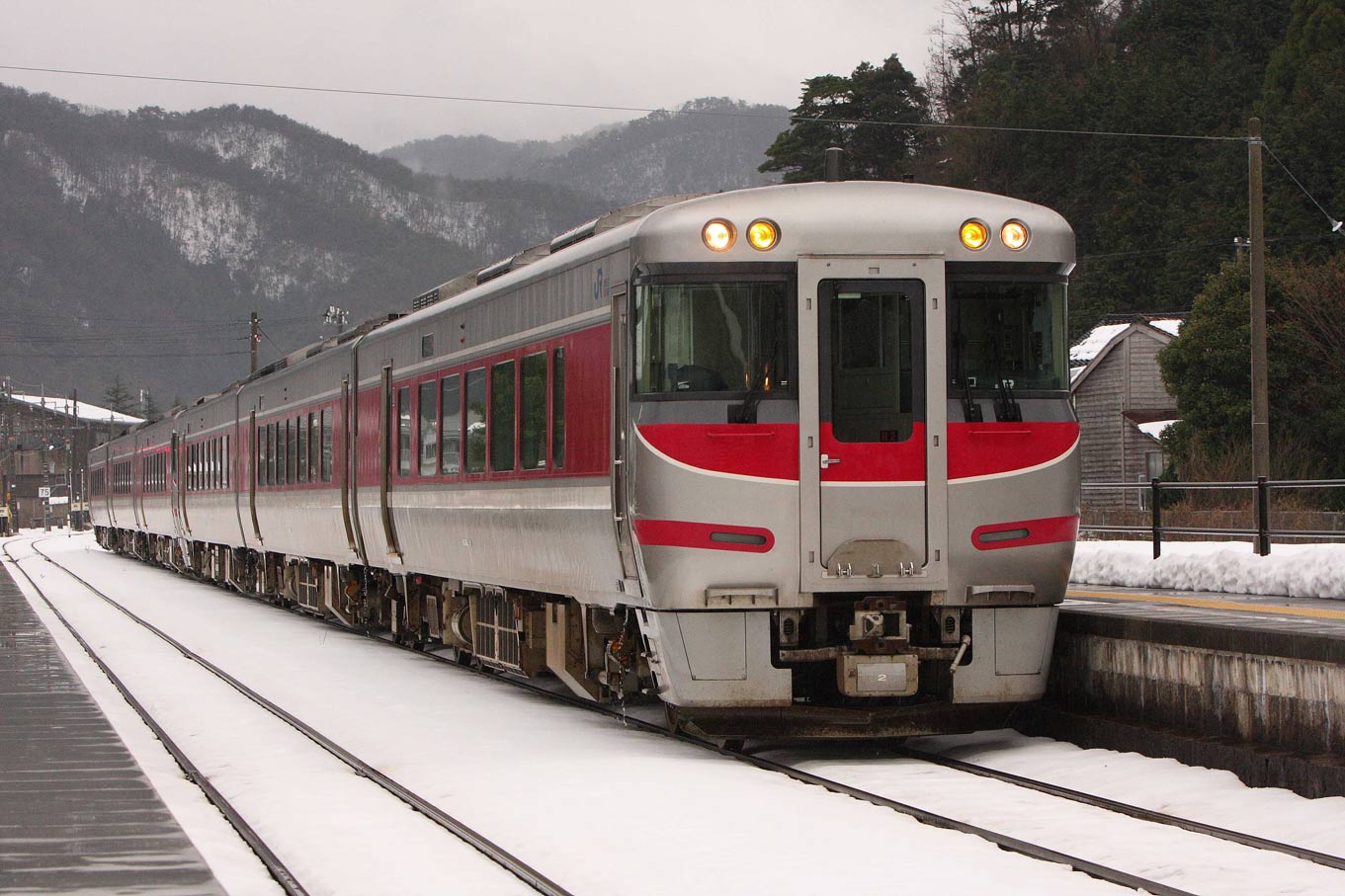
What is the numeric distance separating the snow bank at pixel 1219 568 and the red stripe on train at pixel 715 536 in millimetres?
7902

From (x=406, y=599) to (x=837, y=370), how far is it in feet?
31.4

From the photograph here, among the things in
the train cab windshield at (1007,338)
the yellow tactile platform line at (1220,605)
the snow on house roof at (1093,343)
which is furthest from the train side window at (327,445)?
the snow on house roof at (1093,343)

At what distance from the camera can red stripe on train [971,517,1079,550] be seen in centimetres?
1055

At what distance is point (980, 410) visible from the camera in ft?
34.7

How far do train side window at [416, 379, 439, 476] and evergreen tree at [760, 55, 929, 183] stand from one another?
49.5m

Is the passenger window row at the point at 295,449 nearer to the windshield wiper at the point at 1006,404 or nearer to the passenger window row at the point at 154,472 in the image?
the windshield wiper at the point at 1006,404

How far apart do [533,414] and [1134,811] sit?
5723 mm

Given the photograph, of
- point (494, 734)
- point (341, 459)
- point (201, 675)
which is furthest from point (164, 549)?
point (494, 734)

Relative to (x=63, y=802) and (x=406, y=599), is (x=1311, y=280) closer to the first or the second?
(x=406, y=599)

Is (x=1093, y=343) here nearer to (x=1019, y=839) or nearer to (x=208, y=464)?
(x=208, y=464)

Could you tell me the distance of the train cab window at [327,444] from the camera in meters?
20.8

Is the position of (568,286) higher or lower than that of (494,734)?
higher

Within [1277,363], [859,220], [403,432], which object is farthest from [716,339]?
[1277,363]

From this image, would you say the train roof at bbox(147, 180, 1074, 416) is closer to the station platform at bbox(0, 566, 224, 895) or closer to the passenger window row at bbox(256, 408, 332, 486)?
the station platform at bbox(0, 566, 224, 895)
